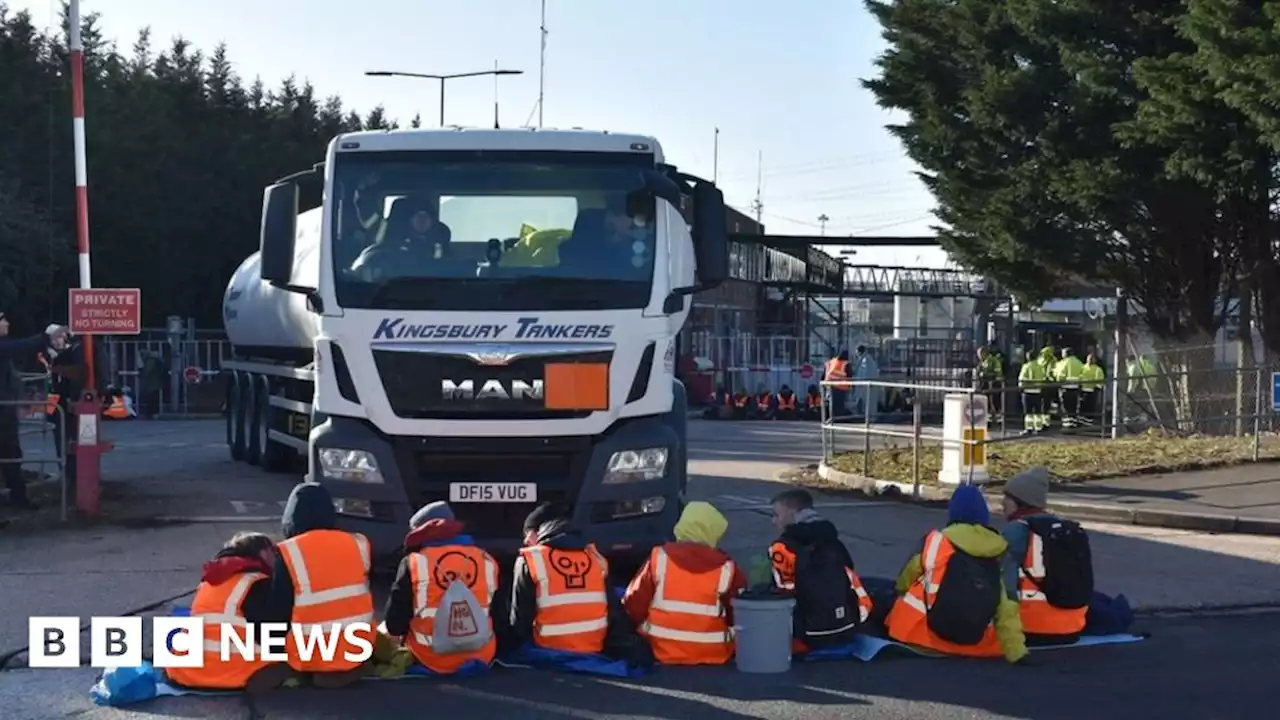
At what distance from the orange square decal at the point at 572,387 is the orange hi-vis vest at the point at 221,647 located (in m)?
2.63

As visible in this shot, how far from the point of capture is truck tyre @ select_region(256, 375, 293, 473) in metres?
Result: 18.2

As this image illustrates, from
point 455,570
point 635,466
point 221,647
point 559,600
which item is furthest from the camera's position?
point 635,466

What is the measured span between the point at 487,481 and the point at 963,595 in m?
3.11

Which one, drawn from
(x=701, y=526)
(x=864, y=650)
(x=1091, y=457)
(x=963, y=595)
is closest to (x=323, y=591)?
(x=701, y=526)

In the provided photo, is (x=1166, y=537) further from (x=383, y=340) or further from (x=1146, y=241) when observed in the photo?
(x=1146, y=241)

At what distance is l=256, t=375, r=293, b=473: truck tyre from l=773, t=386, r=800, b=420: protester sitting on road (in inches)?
681

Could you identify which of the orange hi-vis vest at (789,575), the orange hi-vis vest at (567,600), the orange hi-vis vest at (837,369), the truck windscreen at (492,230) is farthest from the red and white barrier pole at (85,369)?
the orange hi-vis vest at (837,369)

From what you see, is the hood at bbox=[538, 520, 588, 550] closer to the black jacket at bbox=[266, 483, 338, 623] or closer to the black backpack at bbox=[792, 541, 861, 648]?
the black jacket at bbox=[266, 483, 338, 623]

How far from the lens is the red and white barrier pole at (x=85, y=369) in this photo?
13852mm

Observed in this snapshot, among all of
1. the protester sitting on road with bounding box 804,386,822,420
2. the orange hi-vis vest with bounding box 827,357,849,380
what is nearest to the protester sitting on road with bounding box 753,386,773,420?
the protester sitting on road with bounding box 804,386,822,420

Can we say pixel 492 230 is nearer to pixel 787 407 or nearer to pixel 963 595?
pixel 963 595

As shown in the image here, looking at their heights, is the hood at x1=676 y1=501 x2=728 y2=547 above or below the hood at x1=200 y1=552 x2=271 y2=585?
above

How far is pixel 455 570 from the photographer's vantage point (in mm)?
8328

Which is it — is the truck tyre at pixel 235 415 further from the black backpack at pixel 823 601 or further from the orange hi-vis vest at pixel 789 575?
the black backpack at pixel 823 601
